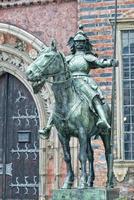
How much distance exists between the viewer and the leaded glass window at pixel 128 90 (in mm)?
10172

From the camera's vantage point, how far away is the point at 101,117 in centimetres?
611

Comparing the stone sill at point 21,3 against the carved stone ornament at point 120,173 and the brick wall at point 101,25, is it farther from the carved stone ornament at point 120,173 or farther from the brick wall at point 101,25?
the carved stone ornament at point 120,173

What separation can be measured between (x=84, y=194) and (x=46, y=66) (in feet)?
4.86

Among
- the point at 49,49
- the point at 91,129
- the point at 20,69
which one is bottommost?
the point at 91,129

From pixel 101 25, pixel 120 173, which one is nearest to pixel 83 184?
pixel 120 173

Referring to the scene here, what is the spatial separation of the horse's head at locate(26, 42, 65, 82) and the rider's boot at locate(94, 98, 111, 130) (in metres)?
0.58

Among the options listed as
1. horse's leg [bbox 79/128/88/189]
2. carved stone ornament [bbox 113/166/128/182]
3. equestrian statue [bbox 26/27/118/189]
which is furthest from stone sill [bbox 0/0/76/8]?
horse's leg [bbox 79/128/88/189]

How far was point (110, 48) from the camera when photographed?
1040 centimetres

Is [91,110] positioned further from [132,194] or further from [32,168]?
[32,168]

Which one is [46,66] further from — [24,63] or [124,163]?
[24,63]

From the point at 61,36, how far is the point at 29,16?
2.86 ft

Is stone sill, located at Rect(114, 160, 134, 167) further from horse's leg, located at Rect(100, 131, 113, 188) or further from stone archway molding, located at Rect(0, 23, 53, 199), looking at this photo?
horse's leg, located at Rect(100, 131, 113, 188)

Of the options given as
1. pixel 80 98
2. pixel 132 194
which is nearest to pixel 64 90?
pixel 80 98

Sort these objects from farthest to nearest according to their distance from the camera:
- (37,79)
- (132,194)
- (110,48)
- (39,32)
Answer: (39,32)
(110,48)
(132,194)
(37,79)
